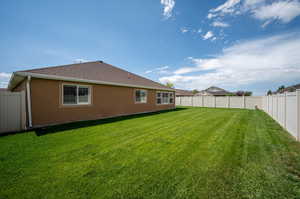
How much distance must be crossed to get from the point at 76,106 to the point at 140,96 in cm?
585

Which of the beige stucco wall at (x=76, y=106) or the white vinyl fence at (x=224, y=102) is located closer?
the beige stucco wall at (x=76, y=106)

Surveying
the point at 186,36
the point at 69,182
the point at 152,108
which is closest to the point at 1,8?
the point at 69,182

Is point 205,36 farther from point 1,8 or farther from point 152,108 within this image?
point 1,8

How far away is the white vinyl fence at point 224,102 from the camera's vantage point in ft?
53.9

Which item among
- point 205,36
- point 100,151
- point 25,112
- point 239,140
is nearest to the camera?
point 100,151

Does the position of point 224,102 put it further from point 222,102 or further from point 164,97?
point 164,97

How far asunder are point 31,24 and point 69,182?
34.4 feet

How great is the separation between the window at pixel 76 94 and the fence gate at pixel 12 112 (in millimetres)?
1755

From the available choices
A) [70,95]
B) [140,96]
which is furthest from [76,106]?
[140,96]

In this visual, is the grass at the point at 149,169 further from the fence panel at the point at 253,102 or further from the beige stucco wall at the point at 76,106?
the fence panel at the point at 253,102

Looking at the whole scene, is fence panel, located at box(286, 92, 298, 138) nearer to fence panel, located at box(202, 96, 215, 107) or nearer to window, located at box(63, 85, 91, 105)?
window, located at box(63, 85, 91, 105)

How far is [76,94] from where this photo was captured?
24.1 feet

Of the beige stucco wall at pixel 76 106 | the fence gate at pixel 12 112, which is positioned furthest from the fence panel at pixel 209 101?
the fence gate at pixel 12 112

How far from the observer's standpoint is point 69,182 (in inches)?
82.4
